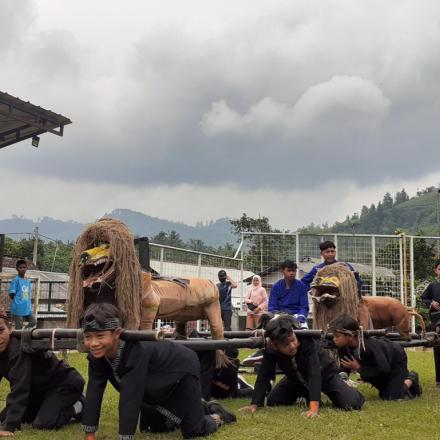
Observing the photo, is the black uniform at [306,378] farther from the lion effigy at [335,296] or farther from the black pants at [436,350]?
the black pants at [436,350]

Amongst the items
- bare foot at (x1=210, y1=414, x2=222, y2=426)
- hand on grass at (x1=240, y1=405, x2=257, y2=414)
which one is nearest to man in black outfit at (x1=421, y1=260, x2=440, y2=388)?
hand on grass at (x1=240, y1=405, x2=257, y2=414)

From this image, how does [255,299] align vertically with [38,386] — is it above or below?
above

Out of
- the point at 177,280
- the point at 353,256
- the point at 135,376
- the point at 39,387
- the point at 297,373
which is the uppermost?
the point at 353,256

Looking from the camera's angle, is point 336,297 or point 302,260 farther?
point 302,260

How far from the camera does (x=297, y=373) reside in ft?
18.3

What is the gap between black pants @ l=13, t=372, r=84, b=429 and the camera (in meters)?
4.85

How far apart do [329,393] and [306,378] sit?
41 centimetres

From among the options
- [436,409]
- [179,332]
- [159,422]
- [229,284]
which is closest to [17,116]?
[229,284]

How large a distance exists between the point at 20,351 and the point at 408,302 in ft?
35.1

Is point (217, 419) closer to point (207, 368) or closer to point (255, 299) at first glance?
point (207, 368)

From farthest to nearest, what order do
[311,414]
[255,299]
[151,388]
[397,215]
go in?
[397,215]
[255,299]
[311,414]
[151,388]

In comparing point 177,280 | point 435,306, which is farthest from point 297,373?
point 435,306

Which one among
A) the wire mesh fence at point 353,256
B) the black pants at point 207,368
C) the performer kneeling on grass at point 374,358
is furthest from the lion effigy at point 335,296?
the wire mesh fence at point 353,256

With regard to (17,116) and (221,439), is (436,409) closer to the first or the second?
(221,439)
